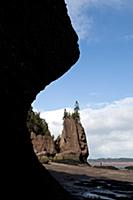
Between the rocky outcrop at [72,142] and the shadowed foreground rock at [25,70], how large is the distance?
69.9 meters

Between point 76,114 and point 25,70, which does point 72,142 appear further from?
point 25,70

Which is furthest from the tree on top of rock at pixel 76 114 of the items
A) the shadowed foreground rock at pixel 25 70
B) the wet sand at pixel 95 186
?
the shadowed foreground rock at pixel 25 70

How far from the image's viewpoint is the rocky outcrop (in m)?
85.1

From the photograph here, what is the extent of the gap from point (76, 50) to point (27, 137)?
4.54 m

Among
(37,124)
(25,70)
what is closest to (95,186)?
(25,70)

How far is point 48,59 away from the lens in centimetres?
1329

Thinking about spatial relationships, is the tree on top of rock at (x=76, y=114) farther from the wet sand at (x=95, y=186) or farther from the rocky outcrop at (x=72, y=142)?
the wet sand at (x=95, y=186)

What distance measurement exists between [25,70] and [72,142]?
3019 inches

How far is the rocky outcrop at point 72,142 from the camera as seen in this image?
85062mm

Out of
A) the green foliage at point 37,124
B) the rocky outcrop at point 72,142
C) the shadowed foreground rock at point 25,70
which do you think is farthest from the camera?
the green foliage at point 37,124

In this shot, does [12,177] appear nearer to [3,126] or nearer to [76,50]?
[3,126]

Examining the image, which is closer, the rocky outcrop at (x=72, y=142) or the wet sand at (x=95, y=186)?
the wet sand at (x=95, y=186)

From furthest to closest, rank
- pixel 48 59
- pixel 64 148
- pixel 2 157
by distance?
pixel 64 148 < pixel 48 59 < pixel 2 157

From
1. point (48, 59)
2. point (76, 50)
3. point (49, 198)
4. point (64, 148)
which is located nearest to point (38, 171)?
point (49, 198)
